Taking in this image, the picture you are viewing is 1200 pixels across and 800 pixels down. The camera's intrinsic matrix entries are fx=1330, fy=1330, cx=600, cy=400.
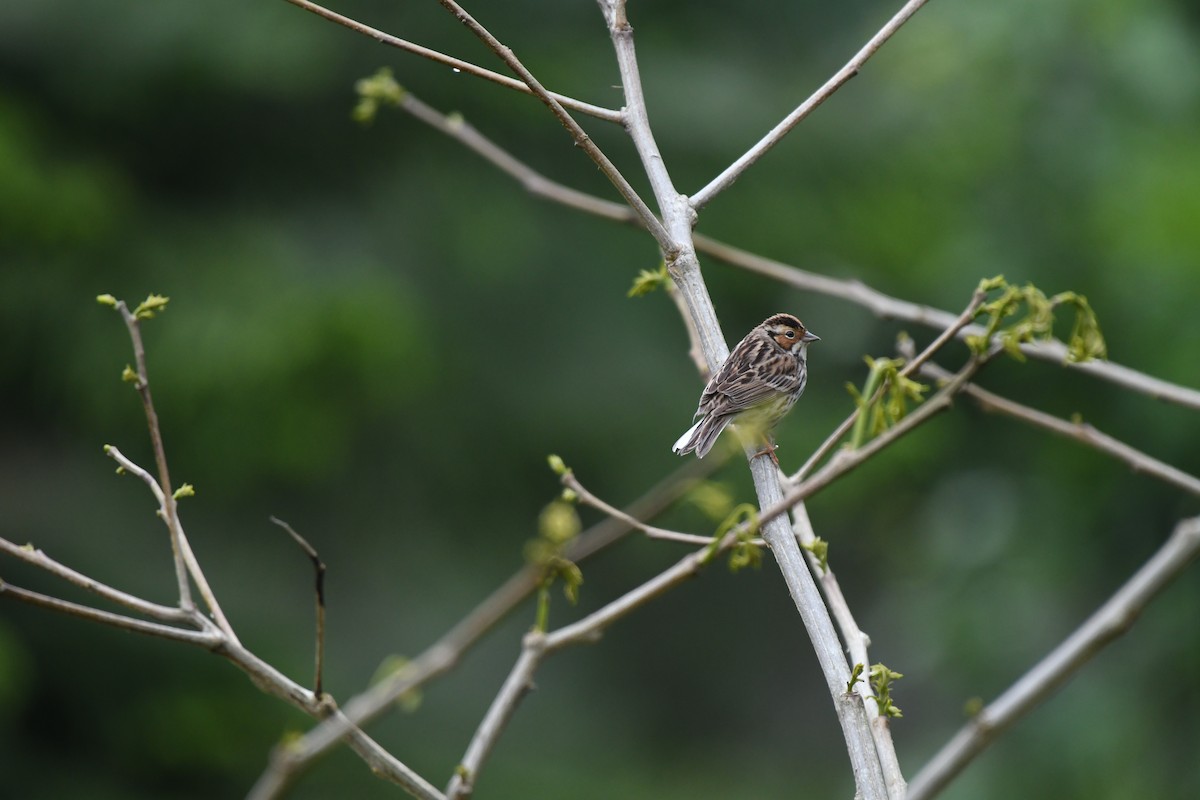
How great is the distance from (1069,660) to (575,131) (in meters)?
1.22

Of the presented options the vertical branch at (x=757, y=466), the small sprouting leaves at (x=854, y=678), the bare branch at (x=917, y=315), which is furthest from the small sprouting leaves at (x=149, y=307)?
the bare branch at (x=917, y=315)

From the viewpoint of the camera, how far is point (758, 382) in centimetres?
385

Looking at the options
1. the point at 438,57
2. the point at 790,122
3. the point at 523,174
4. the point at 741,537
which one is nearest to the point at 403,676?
the point at 741,537

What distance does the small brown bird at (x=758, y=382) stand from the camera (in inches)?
143

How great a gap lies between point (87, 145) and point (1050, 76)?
20.4ft

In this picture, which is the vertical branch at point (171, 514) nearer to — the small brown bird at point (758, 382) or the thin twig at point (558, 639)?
the thin twig at point (558, 639)

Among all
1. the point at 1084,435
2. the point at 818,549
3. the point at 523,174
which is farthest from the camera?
the point at 523,174

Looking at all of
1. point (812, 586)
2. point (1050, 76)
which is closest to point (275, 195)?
point (1050, 76)

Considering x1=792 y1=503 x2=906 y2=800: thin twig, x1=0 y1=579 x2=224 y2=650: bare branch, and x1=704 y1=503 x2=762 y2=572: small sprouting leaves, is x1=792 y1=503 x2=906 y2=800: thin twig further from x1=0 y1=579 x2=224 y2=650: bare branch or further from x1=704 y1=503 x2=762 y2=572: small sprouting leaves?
x1=0 y1=579 x2=224 y2=650: bare branch

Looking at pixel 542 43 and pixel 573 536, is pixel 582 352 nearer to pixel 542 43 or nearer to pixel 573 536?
pixel 542 43

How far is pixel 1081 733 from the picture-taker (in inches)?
251

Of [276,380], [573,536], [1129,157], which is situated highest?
[1129,157]

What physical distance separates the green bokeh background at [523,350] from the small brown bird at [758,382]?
91.1 inches

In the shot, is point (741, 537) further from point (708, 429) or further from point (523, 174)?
point (708, 429)
